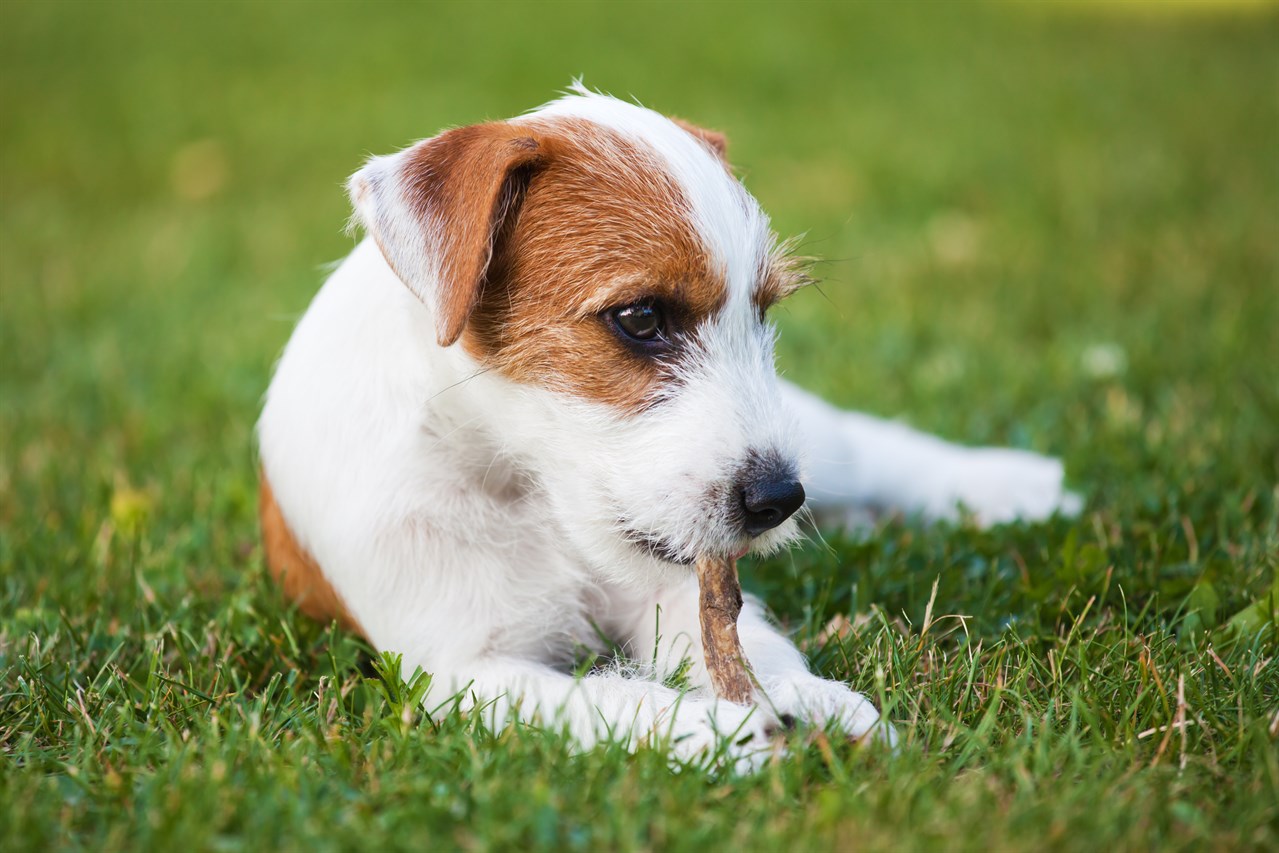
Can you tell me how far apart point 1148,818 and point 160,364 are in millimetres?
5117

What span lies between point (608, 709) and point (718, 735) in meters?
0.33

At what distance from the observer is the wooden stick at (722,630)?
272cm

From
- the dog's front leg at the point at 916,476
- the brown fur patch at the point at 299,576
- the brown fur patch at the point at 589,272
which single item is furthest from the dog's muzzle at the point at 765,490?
the dog's front leg at the point at 916,476

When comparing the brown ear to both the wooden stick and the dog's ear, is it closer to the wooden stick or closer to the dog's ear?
the dog's ear

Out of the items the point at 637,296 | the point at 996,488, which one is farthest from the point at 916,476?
the point at 637,296

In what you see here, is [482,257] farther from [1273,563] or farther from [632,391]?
[1273,563]

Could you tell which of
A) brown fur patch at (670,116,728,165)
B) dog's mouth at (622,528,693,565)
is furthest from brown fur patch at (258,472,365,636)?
brown fur patch at (670,116,728,165)

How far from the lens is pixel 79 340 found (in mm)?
6297

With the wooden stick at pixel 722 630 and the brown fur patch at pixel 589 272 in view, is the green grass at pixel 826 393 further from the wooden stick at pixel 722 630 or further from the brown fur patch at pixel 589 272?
the brown fur patch at pixel 589 272

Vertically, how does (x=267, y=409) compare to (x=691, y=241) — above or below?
below

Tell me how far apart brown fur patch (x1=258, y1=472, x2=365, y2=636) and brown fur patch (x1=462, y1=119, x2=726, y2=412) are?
2.87ft

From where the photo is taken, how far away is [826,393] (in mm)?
5684

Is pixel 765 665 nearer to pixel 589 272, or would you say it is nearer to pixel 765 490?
pixel 765 490

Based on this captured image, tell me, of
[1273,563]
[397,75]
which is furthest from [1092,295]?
[397,75]
